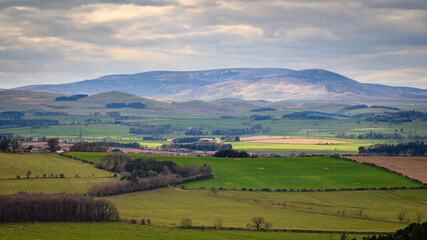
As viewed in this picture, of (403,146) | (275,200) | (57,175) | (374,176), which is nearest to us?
→ (275,200)

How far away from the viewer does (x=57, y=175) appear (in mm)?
117312

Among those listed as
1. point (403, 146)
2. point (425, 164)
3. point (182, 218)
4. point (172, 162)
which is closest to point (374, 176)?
point (425, 164)

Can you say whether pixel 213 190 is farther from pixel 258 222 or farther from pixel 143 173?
pixel 258 222

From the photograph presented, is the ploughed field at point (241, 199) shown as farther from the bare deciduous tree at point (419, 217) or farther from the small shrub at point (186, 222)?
the small shrub at point (186, 222)

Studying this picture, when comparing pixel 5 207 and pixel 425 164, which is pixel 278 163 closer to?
pixel 425 164

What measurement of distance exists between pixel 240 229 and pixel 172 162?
52609mm

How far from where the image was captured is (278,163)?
5586 inches

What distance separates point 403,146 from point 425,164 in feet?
187

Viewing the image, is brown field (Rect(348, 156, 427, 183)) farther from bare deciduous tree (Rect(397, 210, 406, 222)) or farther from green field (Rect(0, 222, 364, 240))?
green field (Rect(0, 222, 364, 240))

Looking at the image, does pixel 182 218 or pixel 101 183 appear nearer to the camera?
pixel 182 218

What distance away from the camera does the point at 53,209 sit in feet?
278

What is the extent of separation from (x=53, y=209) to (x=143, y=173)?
125 feet

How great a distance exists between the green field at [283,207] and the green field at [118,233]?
16.9 feet

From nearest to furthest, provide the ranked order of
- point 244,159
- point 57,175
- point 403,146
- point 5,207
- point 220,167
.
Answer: point 5,207
point 57,175
point 220,167
point 244,159
point 403,146
